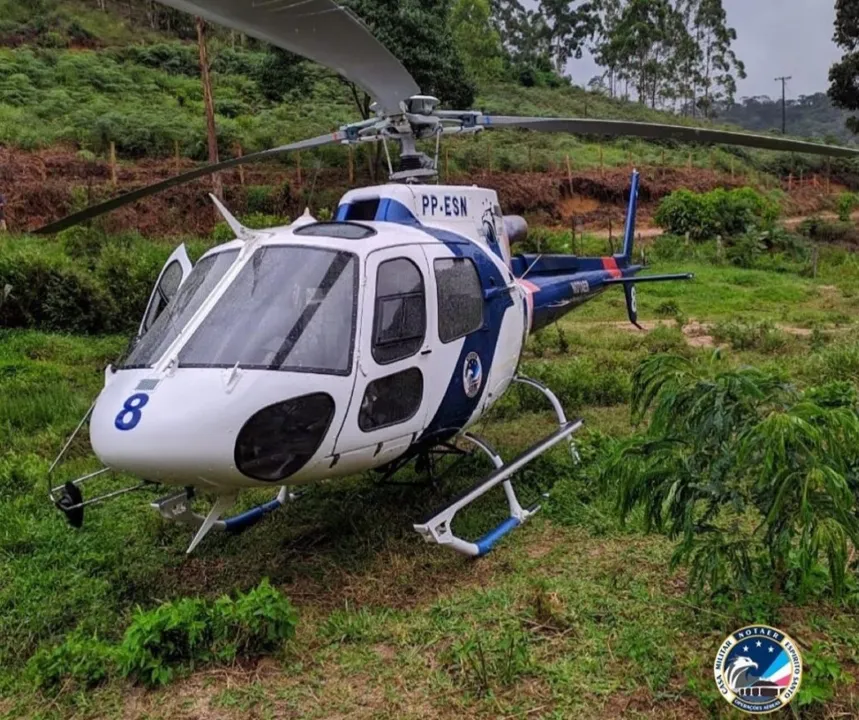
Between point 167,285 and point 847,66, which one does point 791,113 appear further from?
point 167,285

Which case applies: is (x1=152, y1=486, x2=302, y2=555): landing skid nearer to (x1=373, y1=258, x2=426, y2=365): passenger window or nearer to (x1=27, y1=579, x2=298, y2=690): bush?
(x1=27, y1=579, x2=298, y2=690): bush

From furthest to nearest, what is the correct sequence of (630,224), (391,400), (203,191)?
1. (203,191)
2. (630,224)
3. (391,400)

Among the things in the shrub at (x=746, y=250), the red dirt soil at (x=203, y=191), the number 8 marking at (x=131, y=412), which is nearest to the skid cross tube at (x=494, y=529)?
the number 8 marking at (x=131, y=412)

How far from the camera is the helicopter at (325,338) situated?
3.38 m

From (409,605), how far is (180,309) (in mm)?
1907

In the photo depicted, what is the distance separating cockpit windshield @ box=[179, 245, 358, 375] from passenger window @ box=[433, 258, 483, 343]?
0.71m

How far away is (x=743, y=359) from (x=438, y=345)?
6340 mm

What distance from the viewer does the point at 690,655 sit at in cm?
313

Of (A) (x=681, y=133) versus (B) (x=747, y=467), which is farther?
(A) (x=681, y=133)

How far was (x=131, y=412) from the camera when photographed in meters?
3.38

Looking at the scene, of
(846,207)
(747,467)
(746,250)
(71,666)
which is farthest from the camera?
(846,207)

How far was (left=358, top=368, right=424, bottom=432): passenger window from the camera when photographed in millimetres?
3836

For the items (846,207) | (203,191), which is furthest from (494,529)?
(846,207)

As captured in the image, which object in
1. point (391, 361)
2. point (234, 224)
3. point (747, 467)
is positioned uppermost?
point (234, 224)
